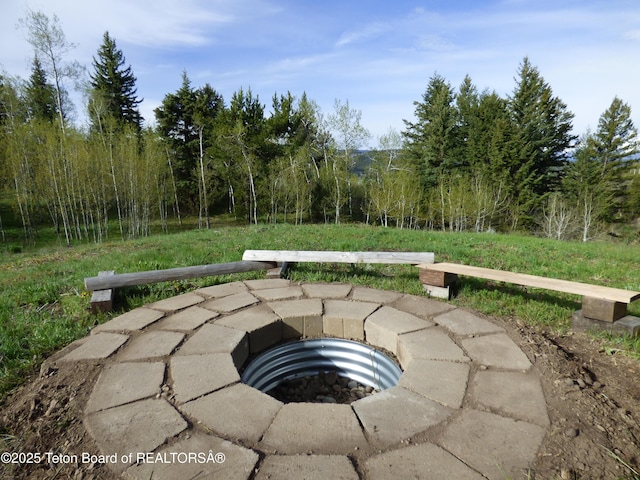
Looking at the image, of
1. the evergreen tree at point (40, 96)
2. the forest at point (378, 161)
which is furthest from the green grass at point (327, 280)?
the evergreen tree at point (40, 96)

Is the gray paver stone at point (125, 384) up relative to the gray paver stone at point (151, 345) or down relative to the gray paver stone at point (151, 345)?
down

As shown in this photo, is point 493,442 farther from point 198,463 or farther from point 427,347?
point 198,463

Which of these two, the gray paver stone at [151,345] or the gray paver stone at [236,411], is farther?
the gray paver stone at [151,345]

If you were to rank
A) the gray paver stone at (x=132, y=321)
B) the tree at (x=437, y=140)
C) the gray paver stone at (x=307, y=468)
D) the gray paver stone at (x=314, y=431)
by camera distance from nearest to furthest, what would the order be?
the gray paver stone at (x=307, y=468) < the gray paver stone at (x=314, y=431) < the gray paver stone at (x=132, y=321) < the tree at (x=437, y=140)

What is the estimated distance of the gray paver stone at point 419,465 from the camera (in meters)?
1.23

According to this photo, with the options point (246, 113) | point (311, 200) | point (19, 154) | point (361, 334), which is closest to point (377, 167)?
point (311, 200)

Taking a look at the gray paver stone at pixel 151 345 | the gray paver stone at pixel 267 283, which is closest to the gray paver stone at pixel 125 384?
the gray paver stone at pixel 151 345

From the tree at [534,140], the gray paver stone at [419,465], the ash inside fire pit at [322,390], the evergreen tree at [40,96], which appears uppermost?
the evergreen tree at [40,96]

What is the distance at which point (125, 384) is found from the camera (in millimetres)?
1837

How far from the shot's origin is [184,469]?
1.27 m

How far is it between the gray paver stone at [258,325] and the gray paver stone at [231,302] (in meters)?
0.16

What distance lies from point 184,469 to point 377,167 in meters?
29.3

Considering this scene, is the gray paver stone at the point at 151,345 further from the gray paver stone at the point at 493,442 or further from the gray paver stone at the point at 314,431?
the gray paver stone at the point at 493,442

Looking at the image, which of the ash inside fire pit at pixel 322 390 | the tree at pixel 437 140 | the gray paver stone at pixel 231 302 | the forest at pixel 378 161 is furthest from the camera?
the tree at pixel 437 140
